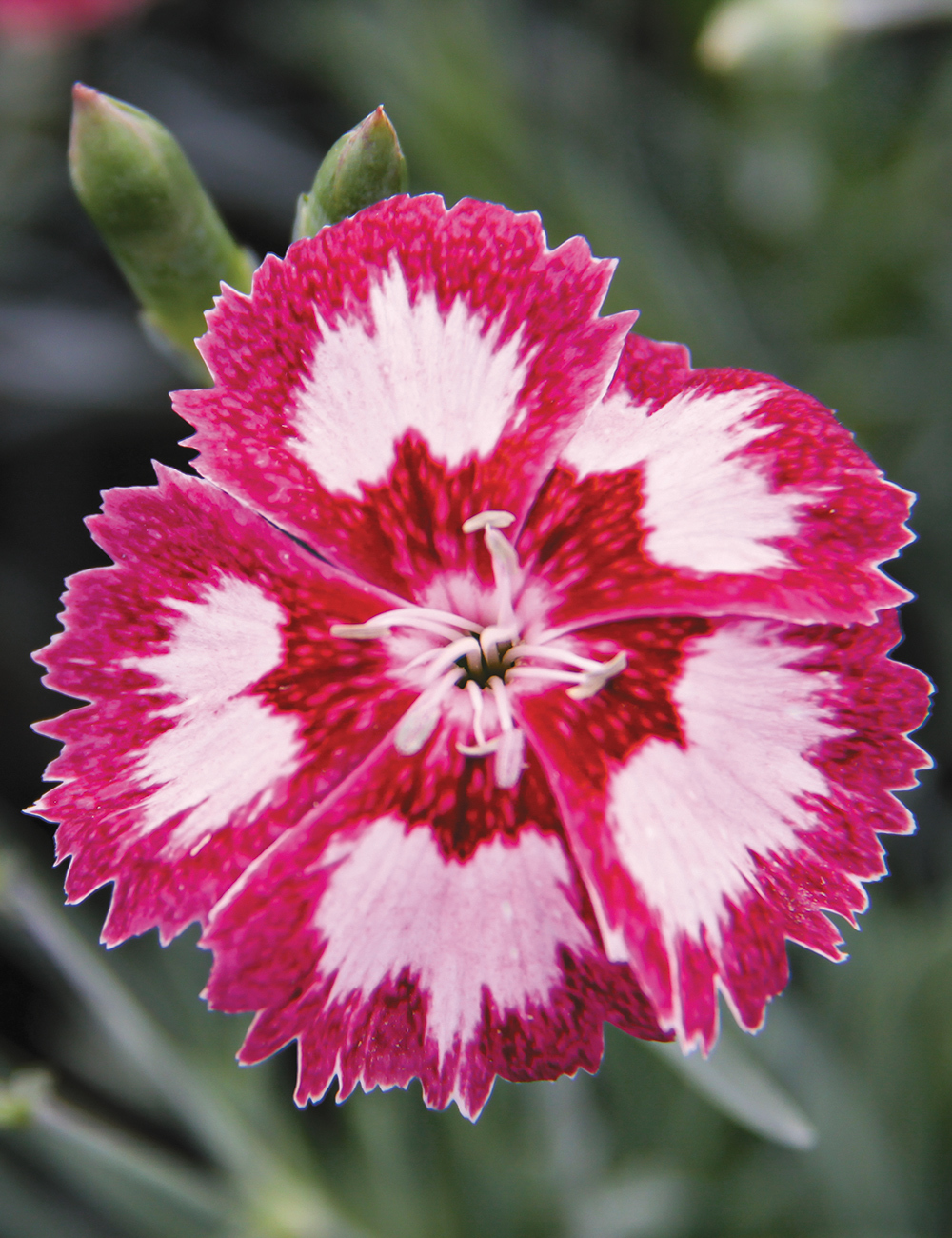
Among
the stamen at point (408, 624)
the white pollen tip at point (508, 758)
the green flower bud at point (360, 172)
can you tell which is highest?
the green flower bud at point (360, 172)

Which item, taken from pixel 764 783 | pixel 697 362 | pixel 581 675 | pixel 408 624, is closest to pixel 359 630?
pixel 408 624

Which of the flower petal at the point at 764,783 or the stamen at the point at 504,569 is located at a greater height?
the stamen at the point at 504,569

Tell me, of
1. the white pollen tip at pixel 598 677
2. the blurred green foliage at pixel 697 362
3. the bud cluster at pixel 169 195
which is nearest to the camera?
the white pollen tip at pixel 598 677

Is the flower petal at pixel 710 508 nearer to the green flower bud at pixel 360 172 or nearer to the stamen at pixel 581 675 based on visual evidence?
the stamen at pixel 581 675

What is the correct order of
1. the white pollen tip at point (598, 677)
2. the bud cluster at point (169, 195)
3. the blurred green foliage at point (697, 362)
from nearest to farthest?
the white pollen tip at point (598, 677), the bud cluster at point (169, 195), the blurred green foliage at point (697, 362)

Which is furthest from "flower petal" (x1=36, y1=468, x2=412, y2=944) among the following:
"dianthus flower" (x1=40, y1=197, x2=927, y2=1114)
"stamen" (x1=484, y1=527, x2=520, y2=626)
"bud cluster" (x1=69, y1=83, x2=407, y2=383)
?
"bud cluster" (x1=69, y1=83, x2=407, y2=383)

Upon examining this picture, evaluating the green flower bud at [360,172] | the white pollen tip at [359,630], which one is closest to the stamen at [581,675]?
the white pollen tip at [359,630]

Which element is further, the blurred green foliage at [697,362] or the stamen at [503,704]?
the blurred green foliage at [697,362]

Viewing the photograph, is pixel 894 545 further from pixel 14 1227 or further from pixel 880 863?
pixel 14 1227

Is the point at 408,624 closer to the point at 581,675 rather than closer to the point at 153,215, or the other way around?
the point at 581,675
